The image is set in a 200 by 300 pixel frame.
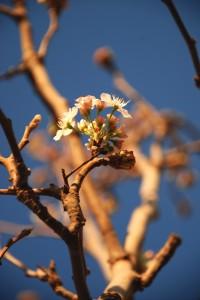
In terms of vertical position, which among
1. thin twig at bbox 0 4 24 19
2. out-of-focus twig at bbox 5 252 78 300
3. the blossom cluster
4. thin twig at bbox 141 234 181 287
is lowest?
thin twig at bbox 141 234 181 287

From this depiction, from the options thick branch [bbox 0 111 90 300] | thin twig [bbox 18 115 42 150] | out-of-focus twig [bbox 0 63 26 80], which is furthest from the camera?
out-of-focus twig [bbox 0 63 26 80]

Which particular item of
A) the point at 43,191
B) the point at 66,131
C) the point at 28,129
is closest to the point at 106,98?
the point at 66,131

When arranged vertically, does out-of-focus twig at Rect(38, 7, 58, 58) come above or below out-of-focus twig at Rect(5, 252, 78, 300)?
above

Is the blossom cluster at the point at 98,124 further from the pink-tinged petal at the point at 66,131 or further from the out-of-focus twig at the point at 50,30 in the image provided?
the out-of-focus twig at the point at 50,30

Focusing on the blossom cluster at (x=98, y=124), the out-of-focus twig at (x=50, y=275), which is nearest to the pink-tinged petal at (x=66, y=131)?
the blossom cluster at (x=98, y=124)

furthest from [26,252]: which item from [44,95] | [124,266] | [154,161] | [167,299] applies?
[124,266]

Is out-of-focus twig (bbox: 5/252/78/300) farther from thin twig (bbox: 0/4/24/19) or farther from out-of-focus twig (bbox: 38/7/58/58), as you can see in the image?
thin twig (bbox: 0/4/24/19)

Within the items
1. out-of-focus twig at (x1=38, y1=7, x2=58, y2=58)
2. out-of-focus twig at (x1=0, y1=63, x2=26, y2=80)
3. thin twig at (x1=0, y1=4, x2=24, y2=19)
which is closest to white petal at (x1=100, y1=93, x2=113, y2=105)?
out-of-focus twig at (x1=0, y1=63, x2=26, y2=80)

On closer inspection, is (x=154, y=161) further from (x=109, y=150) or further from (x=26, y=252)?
(x=26, y=252)

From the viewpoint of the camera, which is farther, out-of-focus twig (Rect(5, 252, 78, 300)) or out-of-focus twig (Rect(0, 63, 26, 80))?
out-of-focus twig (Rect(0, 63, 26, 80))

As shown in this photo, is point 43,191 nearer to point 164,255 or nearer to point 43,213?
point 43,213
